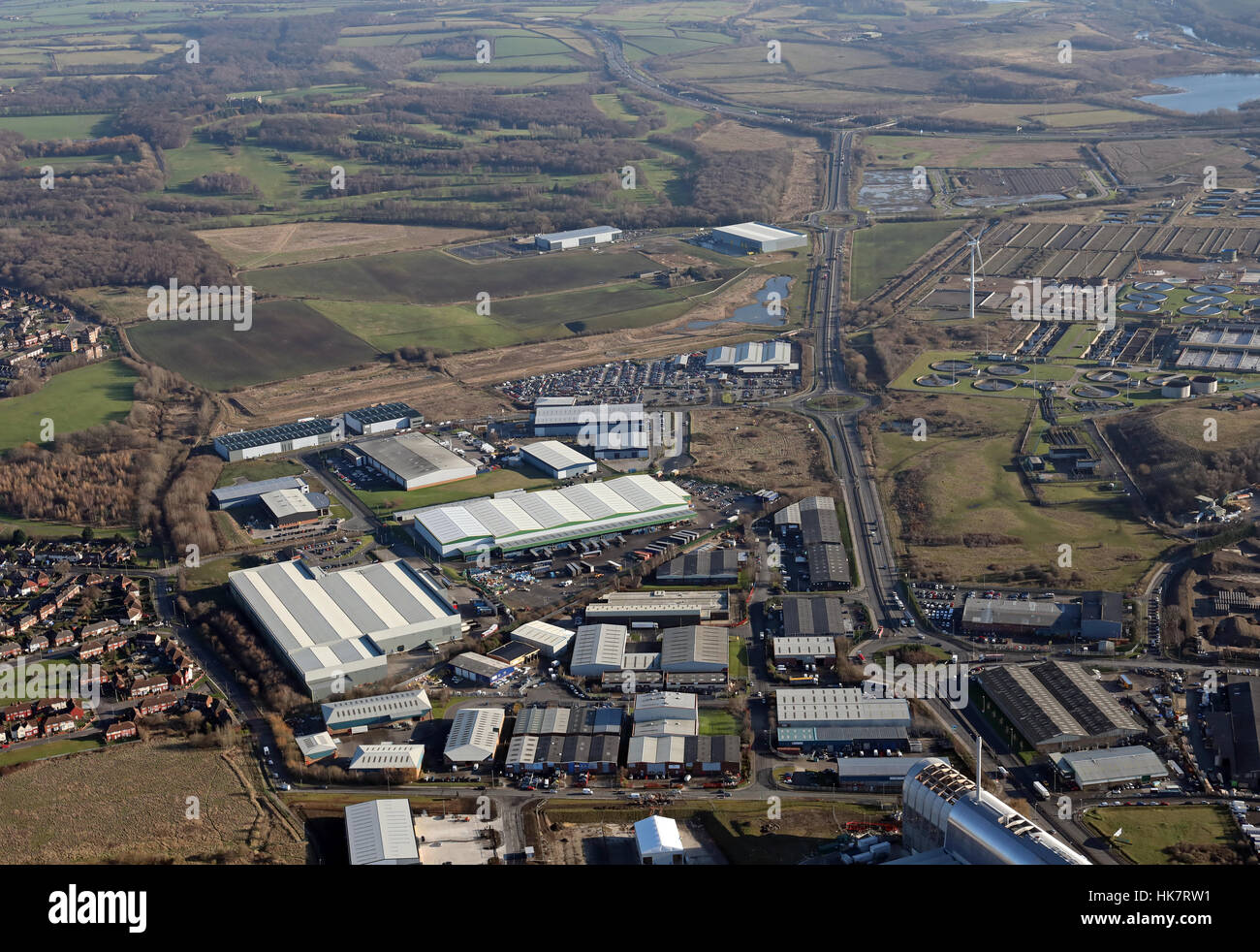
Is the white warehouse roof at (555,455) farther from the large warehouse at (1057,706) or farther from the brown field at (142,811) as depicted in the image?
the brown field at (142,811)

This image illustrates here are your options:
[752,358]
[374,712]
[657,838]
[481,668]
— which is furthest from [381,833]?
[752,358]

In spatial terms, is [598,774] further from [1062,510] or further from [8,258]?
[8,258]

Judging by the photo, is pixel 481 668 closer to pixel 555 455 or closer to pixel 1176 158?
pixel 555 455

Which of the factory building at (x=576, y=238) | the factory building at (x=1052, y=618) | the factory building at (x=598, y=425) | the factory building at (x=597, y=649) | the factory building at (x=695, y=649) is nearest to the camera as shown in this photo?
the factory building at (x=695, y=649)

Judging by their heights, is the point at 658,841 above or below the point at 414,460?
below

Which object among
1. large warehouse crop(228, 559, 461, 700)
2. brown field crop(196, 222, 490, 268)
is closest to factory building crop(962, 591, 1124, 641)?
large warehouse crop(228, 559, 461, 700)

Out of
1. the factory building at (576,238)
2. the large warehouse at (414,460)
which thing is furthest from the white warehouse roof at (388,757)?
the factory building at (576,238)
